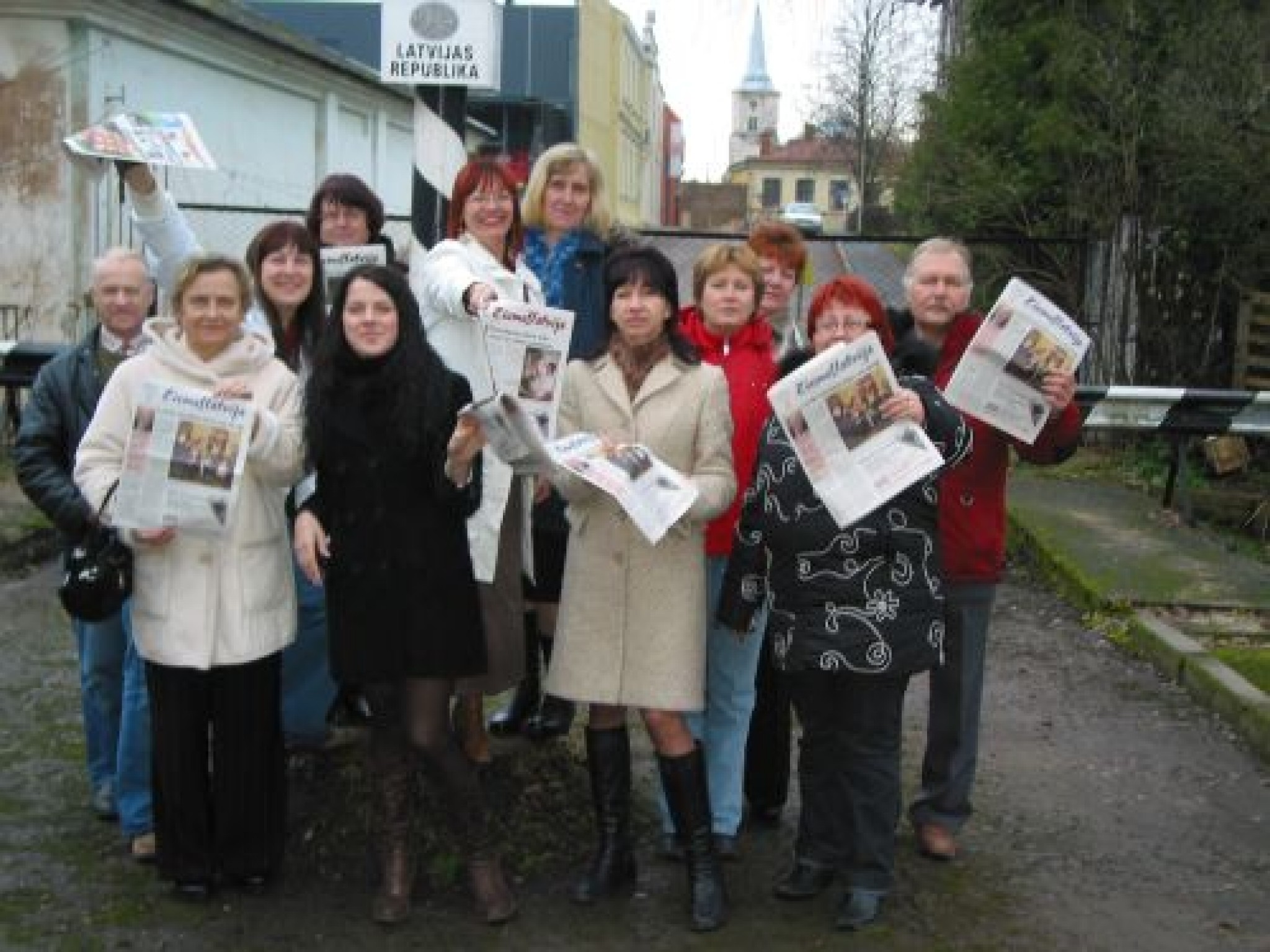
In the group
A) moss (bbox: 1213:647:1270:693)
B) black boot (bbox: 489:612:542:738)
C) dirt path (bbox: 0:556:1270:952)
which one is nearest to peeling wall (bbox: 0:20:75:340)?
dirt path (bbox: 0:556:1270:952)

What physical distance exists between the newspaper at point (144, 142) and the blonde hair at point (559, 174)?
1344mm

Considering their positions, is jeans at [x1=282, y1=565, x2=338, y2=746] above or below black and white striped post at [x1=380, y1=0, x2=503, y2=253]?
below

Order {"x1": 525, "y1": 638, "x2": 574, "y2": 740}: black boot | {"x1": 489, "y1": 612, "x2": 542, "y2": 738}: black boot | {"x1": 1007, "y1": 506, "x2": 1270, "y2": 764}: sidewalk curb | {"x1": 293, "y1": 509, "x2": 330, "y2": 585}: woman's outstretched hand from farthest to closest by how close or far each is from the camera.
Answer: {"x1": 1007, "y1": 506, "x2": 1270, "y2": 764}: sidewalk curb → {"x1": 489, "y1": 612, "x2": 542, "y2": 738}: black boot → {"x1": 525, "y1": 638, "x2": 574, "y2": 740}: black boot → {"x1": 293, "y1": 509, "x2": 330, "y2": 585}: woman's outstretched hand

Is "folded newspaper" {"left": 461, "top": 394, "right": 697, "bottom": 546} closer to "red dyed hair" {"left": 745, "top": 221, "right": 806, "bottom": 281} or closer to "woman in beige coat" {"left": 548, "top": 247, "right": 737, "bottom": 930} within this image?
"woman in beige coat" {"left": 548, "top": 247, "right": 737, "bottom": 930}

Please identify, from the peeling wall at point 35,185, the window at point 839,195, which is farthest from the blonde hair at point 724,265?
the window at point 839,195

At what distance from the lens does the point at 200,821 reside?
4.47 m

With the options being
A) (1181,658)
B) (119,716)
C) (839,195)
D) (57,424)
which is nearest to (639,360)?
(57,424)

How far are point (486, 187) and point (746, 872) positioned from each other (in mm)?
2362

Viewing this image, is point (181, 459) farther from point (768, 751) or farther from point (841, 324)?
point (768, 751)

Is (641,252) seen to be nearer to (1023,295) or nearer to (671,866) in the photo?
(1023,295)

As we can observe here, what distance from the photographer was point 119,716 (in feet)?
16.6

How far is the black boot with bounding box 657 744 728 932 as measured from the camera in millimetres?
4414

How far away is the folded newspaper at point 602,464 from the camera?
3.90 metres

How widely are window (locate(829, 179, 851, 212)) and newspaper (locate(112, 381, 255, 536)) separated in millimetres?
57775
